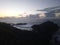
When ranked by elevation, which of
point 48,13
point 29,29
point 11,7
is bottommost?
point 29,29

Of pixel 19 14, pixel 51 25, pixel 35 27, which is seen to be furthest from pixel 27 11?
pixel 51 25

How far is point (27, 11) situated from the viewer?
71.6 inches

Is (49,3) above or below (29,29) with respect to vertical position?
above

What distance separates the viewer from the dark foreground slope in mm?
1711

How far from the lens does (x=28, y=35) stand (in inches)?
67.5

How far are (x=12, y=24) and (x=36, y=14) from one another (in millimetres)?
330

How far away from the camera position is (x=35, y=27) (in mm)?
1778

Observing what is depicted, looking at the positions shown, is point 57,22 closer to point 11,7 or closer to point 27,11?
point 27,11

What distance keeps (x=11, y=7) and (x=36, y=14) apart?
335mm

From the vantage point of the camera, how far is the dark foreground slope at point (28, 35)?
171cm

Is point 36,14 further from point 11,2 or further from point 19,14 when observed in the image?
point 11,2

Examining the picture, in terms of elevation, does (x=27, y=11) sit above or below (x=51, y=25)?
above

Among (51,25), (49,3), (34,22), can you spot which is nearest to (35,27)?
(34,22)

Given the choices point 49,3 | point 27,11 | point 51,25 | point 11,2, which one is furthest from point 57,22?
point 11,2
